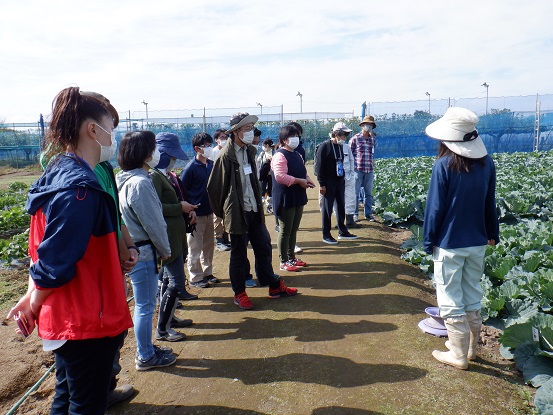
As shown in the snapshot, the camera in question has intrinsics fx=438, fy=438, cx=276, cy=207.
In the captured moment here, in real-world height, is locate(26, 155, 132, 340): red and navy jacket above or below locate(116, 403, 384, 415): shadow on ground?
above

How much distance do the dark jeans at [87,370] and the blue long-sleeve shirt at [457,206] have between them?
2342mm

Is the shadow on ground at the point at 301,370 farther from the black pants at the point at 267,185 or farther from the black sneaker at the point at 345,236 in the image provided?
the black pants at the point at 267,185

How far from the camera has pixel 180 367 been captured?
3625 millimetres

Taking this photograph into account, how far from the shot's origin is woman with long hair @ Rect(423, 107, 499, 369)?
3.22 m

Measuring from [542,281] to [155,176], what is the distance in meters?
3.59

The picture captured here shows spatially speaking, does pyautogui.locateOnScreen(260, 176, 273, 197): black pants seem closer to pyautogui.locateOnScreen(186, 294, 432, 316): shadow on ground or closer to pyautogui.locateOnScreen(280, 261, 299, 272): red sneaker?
pyautogui.locateOnScreen(280, 261, 299, 272): red sneaker

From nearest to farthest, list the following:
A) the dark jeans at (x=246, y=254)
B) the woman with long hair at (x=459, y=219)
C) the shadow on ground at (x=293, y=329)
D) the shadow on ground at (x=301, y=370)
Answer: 1. the woman with long hair at (x=459, y=219)
2. the shadow on ground at (x=301, y=370)
3. the shadow on ground at (x=293, y=329)
4. the dark jeans at (x=246, y=254)

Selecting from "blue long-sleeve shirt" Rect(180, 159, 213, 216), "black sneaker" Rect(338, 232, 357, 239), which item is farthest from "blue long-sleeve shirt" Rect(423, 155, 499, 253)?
"black sneaker" Rect(338, 232, 357, 239)

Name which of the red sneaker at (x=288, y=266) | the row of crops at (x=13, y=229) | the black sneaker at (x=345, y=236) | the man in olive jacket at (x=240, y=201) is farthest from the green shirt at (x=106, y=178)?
the row of crops at (x=13, y=229)

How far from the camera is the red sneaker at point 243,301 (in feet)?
15.5

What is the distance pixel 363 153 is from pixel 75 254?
23.4 feet

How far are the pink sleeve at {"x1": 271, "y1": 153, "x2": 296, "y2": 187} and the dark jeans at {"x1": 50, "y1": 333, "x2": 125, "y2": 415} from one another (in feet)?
12.0

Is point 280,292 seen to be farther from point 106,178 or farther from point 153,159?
point 106,178

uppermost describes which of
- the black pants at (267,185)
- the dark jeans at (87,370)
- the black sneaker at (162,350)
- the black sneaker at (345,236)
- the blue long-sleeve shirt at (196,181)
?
the blue long-sleeve shirt at (196,181)
